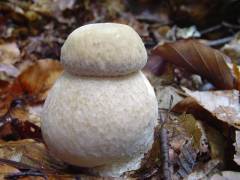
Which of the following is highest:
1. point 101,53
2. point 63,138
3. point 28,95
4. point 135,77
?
point 101,53

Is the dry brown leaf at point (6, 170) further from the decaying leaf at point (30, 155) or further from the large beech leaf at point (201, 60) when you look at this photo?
the large beech leaf at point (201, 60)

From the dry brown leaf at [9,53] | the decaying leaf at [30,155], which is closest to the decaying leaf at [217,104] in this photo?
the decaying leaf at [30,155]

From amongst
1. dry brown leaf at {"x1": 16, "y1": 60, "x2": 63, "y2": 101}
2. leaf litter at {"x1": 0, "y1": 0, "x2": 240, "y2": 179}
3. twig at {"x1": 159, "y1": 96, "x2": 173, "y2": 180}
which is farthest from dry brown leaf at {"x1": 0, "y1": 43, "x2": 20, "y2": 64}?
twig at {"x1": 159, "y1": 96, "x2": 173, "y2": 180}

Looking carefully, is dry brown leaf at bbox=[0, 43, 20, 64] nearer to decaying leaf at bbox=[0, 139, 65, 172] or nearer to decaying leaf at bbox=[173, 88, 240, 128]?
decaying leaf at bbox=[0, 139, 65, 172]

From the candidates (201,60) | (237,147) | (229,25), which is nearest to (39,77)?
(201,60)

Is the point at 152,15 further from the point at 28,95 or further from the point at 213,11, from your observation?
the point at 28,95

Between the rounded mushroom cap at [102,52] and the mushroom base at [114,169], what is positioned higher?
the rounded mushroom cap at [102,52]

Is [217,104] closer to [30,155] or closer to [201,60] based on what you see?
[201,60]

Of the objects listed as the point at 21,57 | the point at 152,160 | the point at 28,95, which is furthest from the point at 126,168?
the point at 21,57
